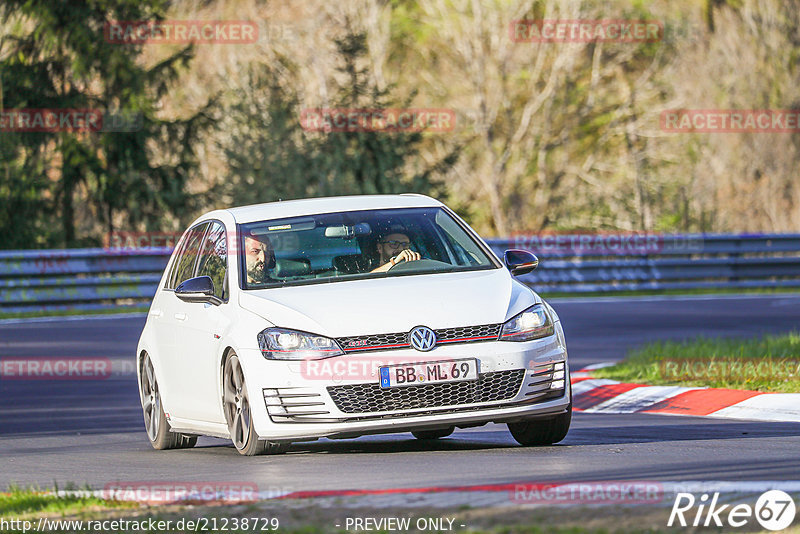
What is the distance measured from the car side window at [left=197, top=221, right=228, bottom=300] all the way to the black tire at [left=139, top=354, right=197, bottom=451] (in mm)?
868

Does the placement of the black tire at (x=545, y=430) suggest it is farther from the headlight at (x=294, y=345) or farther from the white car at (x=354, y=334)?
the headlight at (x=294, y=345)

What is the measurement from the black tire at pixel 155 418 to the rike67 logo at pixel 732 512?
4.86 metres

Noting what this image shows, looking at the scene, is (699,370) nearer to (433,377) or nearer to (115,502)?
(433,377)

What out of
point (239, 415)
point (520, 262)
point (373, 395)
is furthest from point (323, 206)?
point (373, 395)

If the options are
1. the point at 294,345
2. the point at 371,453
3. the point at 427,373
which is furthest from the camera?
the point at 371,453

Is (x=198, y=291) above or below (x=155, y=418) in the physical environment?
above

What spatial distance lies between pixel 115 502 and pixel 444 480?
5.06ft

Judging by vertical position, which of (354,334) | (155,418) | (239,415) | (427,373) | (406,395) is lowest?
(155,418)

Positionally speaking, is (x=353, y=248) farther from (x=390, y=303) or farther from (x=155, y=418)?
(x=155, y=418)

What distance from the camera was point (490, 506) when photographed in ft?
20.6

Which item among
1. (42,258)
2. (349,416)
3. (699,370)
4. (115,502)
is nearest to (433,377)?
(349,416)

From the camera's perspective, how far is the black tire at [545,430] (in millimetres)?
9219

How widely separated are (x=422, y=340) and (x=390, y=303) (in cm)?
36

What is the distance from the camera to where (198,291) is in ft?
31.2
